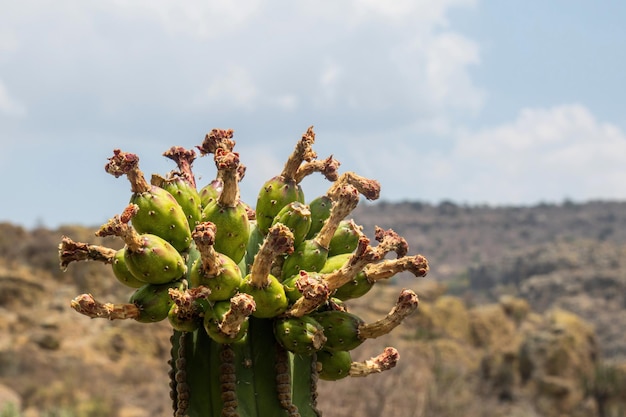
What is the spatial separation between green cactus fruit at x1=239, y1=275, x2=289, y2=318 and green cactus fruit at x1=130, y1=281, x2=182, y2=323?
324 millimetres

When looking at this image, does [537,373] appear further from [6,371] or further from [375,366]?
[375,366]

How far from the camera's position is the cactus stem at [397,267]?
153 inches

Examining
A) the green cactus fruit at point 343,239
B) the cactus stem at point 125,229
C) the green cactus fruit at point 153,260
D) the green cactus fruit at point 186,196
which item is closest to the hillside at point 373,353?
the green cactus fruit at point 343,239

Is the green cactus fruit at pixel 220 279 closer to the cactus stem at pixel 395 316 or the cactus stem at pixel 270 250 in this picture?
the cactus stem at pixel 270 250

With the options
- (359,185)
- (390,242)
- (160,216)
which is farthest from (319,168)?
(160,216)

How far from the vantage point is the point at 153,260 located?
3594 millimetres

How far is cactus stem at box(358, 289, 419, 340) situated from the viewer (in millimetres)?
3842

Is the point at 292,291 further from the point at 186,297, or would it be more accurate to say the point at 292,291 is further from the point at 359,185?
the point at 359,185

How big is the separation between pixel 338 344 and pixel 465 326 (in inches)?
1458

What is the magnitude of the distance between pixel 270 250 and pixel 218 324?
1.19 ft

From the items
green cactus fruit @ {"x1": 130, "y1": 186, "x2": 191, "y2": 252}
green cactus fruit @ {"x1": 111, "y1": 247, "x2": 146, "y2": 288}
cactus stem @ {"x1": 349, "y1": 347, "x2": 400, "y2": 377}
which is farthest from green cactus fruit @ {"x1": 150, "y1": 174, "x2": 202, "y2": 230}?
cactus stem @ {"x1": 349, "y1": 347, "x2": 400, "y2": 377}

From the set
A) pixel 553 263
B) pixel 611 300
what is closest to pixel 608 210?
pixel 553 263

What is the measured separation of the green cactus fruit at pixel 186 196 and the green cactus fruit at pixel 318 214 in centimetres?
54

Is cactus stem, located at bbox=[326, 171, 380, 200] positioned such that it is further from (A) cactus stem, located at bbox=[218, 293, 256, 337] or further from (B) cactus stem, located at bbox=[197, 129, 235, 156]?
(A) cactus stem, located at bbox=[218, 293, 256, 337]
